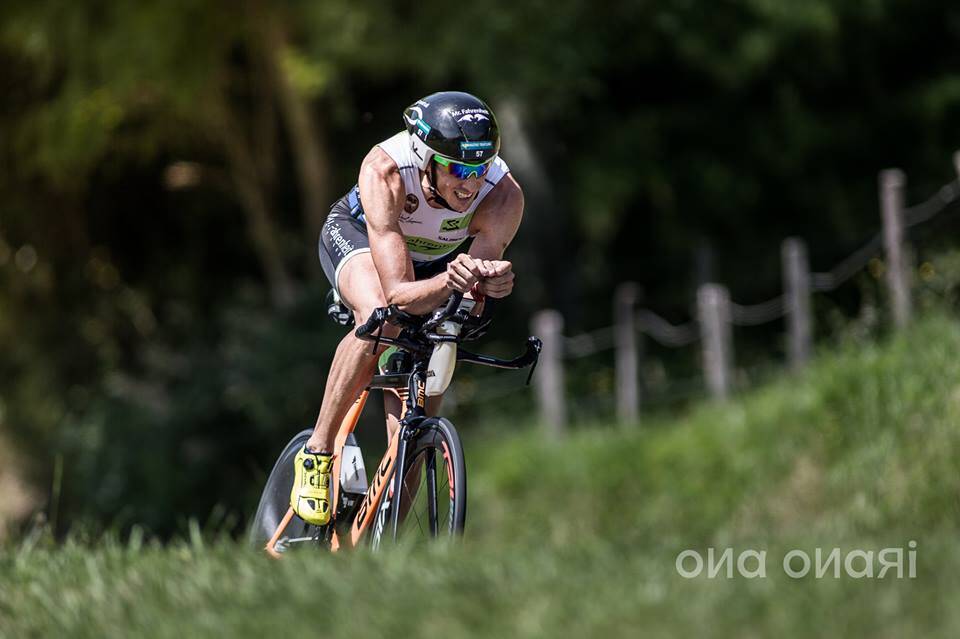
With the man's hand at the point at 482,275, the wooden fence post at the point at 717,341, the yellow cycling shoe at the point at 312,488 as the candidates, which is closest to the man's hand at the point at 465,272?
the man's hand at the point at 482,275

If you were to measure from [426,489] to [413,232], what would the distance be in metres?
1.16

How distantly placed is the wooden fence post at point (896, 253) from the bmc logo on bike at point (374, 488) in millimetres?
6473

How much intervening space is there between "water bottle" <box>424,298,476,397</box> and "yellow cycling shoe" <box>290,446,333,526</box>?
665 mm

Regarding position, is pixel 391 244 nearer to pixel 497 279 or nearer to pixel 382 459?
pixel 497 279

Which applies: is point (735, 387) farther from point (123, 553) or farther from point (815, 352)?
point (123, 553)

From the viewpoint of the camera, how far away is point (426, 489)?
6258mm

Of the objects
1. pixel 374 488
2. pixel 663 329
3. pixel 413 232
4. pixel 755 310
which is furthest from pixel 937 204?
pixel 374 488

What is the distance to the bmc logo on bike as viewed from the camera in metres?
→ 6.47

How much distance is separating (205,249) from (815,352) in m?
12.9

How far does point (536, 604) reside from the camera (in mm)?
4145

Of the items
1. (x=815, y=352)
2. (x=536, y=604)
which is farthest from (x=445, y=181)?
(x=815, y=352)

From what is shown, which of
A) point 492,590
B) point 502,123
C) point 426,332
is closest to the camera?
point 492,590

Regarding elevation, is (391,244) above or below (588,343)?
below

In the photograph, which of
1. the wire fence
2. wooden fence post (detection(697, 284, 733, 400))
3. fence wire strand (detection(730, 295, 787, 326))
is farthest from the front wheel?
fence wire strand (detection(730, 295, 787, 326))
